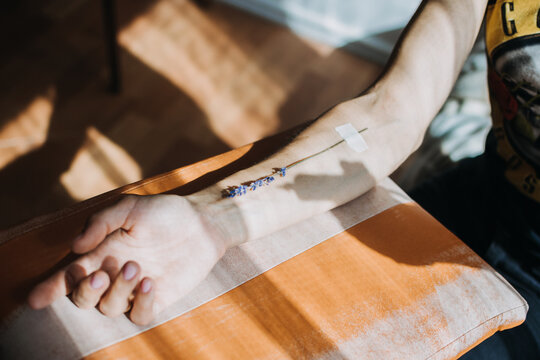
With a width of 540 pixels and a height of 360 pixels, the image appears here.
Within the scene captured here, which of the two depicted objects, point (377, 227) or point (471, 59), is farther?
point (471, 59)

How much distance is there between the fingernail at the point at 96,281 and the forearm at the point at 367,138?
21cm

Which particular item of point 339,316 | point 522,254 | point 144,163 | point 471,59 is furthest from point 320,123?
point 144,163

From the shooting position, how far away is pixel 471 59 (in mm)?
1383

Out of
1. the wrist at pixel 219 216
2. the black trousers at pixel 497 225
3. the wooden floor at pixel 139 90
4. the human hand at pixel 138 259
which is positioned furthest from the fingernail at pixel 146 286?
the wooden floor at pixel 139 90

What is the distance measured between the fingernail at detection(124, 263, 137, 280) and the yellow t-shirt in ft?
2.54

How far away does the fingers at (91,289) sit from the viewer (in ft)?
2.07

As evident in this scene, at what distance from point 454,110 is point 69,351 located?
49.3 inches

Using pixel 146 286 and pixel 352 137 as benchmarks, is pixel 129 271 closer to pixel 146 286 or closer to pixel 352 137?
pixel 146 286

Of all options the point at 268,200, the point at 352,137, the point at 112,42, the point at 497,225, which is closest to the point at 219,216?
the point at 268,200

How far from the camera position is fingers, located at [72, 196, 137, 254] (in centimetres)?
66

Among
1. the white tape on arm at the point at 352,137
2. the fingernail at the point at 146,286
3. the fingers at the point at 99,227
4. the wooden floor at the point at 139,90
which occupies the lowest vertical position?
the wooden floor at the point at 139,90

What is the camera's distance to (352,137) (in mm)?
901

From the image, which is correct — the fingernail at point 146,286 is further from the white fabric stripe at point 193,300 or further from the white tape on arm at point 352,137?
the white tape on arm at point 352,137

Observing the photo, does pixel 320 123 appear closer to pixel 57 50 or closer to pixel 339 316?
pixel 339 316
